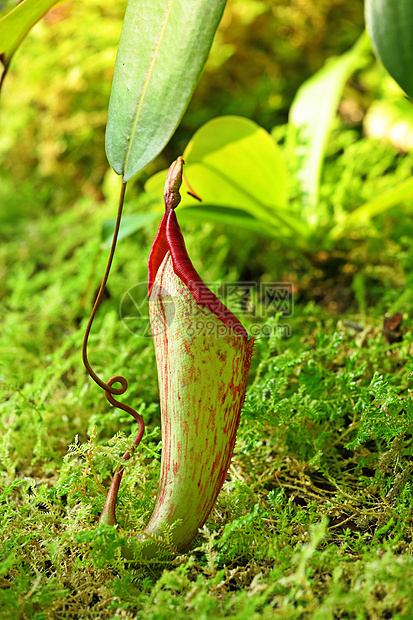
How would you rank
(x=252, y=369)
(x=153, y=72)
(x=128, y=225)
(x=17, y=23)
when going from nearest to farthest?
1. (x=153, y=72)
2. (x=17, y=23)
3. (x=252, y=369)
4. (x=128, y=225)

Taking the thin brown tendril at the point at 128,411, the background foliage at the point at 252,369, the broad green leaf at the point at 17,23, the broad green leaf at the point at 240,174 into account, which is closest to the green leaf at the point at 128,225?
the broad green leaf at the point at 240,174

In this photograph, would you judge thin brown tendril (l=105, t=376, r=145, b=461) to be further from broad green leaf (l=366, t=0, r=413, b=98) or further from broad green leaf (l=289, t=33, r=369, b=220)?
broad green leaf (l=289, t=33, r=369, b=220)

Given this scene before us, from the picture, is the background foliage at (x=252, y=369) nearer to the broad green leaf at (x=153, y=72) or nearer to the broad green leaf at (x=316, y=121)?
the broad green leaf at (x=316, y=121)

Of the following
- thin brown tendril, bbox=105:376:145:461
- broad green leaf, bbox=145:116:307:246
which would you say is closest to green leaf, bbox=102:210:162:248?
broad green leaf, bbox=145:116:307:246

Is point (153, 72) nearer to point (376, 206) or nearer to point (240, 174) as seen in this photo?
point (240, 174)

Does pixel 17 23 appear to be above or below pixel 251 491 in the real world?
above

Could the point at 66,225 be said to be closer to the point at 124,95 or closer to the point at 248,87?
the point at 248,87

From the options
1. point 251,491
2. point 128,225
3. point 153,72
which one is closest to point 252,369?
point 251,491
